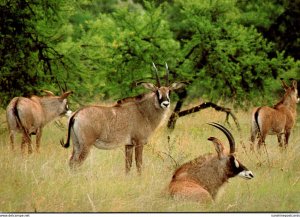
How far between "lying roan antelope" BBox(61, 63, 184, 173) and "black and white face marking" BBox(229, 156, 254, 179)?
1570 mm

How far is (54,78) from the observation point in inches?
473

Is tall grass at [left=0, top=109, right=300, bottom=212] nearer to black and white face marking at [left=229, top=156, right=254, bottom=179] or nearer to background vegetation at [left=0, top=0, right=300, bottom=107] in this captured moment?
black and white face marking at [left=229, top=156, right=254, bottom=179]

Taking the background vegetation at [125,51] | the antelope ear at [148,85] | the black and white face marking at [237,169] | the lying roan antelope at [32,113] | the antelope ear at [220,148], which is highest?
the background vegetation at [125,51]

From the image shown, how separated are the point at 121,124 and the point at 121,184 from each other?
150 cm

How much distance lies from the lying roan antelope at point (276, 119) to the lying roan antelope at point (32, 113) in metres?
3.18

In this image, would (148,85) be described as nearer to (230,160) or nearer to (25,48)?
(230,160)

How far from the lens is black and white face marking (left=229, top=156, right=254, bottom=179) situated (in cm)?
809

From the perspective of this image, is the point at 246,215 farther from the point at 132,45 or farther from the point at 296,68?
the point at 296,68

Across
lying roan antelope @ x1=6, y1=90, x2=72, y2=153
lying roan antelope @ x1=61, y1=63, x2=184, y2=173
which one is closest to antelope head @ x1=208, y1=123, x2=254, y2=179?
lying roan antelope @ x1=61, y1=63, x2=184, y2=173

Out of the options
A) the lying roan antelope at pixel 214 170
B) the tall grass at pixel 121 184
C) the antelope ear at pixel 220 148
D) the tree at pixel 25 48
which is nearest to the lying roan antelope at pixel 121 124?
the tall grass at pixel 121 184

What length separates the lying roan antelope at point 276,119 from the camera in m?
11.5

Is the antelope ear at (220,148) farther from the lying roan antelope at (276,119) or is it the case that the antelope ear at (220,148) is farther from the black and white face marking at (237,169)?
the lying roan antelope at (276,119)

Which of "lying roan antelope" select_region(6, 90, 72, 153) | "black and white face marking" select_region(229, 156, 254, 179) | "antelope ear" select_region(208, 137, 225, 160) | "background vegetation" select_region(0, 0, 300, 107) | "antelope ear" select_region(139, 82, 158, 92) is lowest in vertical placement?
"black and white face marking" select_region(229, 156, 254, 179)

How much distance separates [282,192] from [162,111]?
2.37 metres
